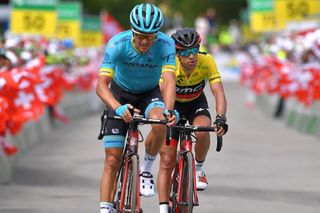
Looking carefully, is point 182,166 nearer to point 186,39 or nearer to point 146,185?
point 146,185

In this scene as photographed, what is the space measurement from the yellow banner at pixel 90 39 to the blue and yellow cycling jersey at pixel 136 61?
3182 cm

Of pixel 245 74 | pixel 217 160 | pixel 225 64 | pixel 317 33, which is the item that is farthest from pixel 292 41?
pixel 225 64

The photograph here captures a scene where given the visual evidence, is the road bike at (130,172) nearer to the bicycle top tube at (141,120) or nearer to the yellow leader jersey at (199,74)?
the bicycle top tube at (141,120)

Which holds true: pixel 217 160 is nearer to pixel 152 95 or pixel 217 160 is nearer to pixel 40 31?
pixel 152 95

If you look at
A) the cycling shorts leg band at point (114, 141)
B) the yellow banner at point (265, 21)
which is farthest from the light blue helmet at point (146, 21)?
the yellow banner at point (265, 21)

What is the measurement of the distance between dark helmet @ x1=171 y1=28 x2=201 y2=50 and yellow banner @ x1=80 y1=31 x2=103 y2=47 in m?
31.4

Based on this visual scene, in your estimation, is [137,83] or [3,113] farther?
[3,113]

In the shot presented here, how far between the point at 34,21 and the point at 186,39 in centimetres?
1834

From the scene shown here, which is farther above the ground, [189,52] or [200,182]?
[189,52]

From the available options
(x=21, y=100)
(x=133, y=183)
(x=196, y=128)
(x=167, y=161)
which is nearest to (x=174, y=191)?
(x=167, y=161)

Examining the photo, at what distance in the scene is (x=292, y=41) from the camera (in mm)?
29688

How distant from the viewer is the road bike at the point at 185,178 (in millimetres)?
10398

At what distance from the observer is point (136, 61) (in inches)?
412

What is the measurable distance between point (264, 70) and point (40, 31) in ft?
20.4
